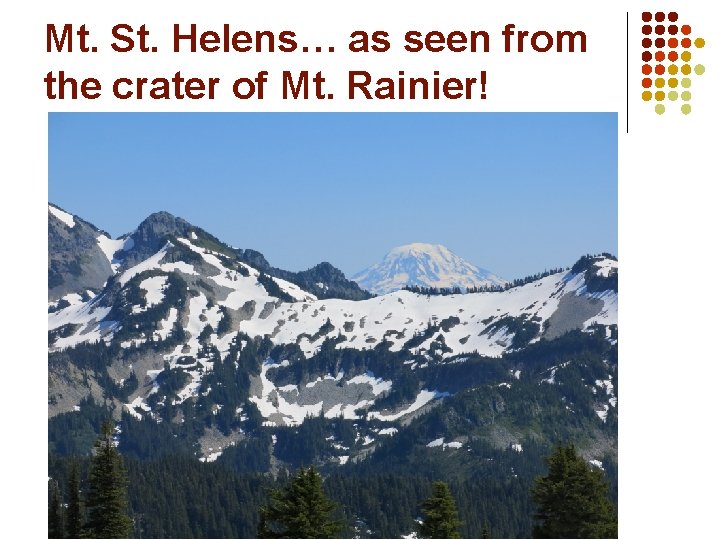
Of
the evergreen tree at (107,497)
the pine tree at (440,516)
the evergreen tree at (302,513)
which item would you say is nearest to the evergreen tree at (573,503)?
the pine tree at (440,516)

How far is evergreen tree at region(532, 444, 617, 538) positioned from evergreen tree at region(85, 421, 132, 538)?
32.5m

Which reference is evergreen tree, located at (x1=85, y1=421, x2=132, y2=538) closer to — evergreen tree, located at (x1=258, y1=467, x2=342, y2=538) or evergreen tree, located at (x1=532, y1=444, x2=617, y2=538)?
evergreen tree, located at (x1=258, y1=467, x2=342, y2=538)

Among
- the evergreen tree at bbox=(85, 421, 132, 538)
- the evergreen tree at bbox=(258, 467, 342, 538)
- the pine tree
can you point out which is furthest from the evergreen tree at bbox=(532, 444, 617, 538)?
the evergreen tree at bbox=(85, 421, 132, 538)

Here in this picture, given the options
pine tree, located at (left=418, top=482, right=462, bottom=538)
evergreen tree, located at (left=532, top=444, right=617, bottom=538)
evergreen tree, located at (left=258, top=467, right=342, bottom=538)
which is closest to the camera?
evergreen tree, located at (left=532, top=444, right=617, bottom=538)

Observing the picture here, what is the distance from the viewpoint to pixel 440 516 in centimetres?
8925

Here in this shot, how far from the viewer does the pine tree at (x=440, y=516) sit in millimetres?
89125

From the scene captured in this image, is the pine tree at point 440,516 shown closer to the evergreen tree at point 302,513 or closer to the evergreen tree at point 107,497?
the evergreen tree at point 302,513

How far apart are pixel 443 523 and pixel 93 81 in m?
40.2

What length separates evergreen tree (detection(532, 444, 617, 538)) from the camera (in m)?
83.0

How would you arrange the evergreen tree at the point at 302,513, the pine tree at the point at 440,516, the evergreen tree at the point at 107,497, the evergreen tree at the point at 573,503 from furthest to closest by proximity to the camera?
the evergreen tree at the point at 107,497
the pine tree at the point at 440,516
the evergreen tree at the point at 302,513
the evergreen tree at the point at 573,503

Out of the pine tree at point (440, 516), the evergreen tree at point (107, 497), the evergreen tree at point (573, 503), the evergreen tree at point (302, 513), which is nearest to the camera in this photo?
the evergreen tree at point (573, 503)

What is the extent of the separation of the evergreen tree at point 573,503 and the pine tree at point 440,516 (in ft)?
19.7
